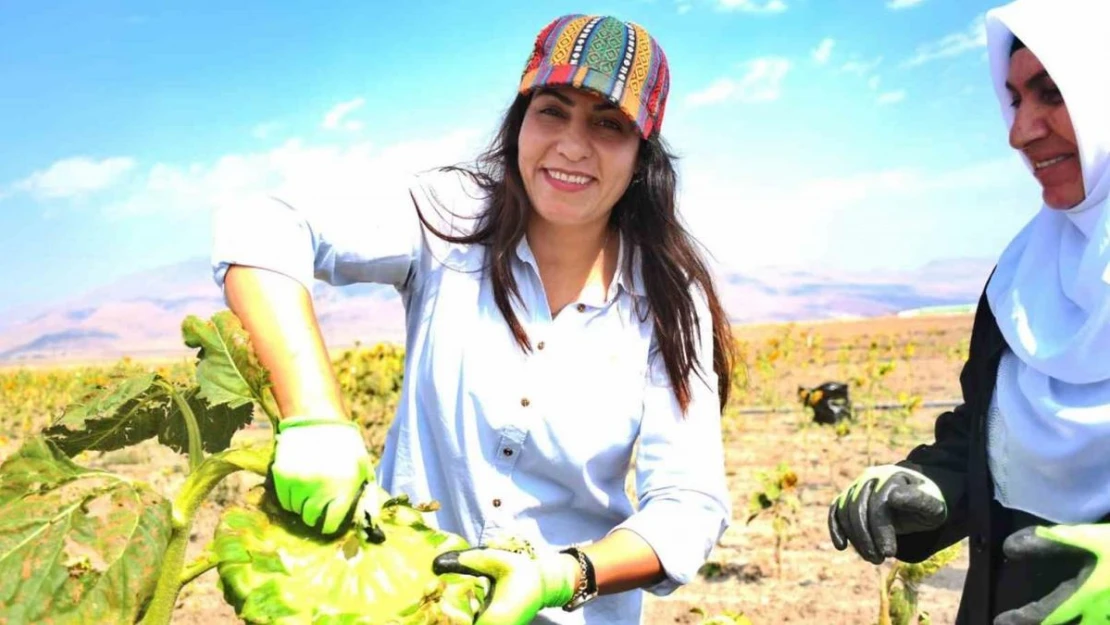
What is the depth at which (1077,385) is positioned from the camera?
1.84 metres

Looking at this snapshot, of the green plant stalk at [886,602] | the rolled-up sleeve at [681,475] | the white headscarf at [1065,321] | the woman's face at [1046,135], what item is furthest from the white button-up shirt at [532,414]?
the green plant stalk at [886,602]

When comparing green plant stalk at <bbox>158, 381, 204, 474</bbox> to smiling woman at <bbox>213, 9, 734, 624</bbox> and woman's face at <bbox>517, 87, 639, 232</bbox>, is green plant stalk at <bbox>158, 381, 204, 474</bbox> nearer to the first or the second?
smiling woman at <bbox>213, 9, 734, 624</bbox>

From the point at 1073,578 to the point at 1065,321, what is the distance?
480mm

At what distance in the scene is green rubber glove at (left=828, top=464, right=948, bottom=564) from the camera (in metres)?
2.12

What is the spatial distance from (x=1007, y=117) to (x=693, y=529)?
1.11 metres

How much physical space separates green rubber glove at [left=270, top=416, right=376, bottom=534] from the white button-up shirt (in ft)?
1.70

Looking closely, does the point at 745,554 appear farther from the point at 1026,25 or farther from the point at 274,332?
the point at 274,332

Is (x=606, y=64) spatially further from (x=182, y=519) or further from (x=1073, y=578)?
(x=1073, y=578)

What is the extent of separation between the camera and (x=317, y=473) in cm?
123

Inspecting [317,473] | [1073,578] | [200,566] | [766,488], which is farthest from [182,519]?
[766,488]

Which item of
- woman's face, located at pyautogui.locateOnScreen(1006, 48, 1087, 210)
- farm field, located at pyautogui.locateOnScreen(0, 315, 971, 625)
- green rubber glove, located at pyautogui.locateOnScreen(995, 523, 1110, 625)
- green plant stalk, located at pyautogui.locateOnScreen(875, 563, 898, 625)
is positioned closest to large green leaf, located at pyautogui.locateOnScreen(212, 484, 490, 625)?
farm field, located at pyautogui.locateOnScreen(0, 315, 971, 625)

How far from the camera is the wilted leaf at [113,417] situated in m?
1.30

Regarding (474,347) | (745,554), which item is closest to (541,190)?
(474,347)

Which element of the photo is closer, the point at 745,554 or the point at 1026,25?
the point at 1026,25
